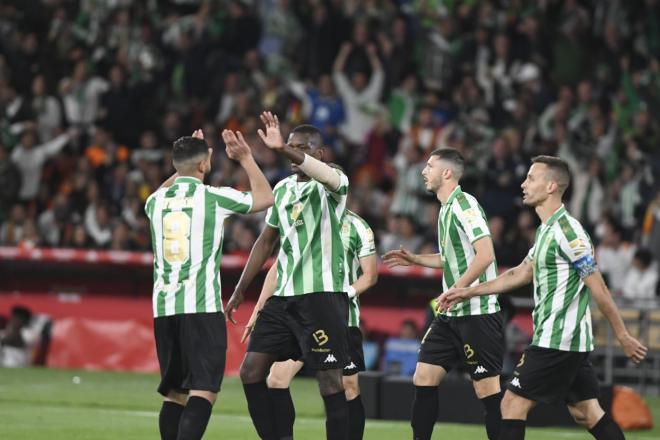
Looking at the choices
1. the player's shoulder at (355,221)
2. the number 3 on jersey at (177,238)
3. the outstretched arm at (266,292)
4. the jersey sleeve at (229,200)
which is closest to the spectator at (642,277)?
the player's shoulder at (355,221)

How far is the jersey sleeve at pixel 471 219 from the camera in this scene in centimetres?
1059

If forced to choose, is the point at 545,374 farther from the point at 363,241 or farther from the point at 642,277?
the point at 642,277

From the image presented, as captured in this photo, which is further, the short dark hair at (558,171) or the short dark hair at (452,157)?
the short dark hair at (452,157)

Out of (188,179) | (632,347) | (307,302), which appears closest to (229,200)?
(188,179)

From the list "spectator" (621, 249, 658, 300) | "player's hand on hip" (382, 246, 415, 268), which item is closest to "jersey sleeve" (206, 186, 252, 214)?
"player's hand on hip" (382, 246, 415, 268)

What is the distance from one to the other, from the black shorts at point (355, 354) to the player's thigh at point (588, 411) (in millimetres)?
2028

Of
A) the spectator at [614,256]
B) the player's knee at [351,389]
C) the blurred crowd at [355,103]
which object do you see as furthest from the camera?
the blurred crowd at [355,103]

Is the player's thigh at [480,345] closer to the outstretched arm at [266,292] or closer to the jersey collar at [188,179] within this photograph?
the outstretched arm at [266,292]

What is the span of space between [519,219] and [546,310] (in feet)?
33.2

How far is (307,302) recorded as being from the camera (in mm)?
10188

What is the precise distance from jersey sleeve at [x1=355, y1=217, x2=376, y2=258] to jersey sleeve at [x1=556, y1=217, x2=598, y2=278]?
2549 mm

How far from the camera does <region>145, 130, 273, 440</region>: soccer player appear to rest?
948 cm

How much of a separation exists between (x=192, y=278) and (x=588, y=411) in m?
2.90

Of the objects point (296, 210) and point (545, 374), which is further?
point (296, 210)
